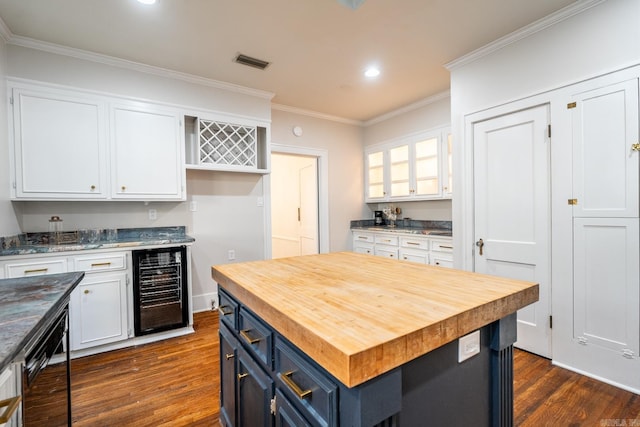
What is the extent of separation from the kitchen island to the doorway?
3400 millimetres

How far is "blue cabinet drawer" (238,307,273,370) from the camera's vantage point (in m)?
1.03

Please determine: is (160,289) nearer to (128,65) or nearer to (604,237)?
(128,65)

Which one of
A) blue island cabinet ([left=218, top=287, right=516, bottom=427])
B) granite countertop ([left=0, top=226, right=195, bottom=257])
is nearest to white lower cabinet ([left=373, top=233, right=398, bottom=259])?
granite countertop ([left=0, top=226, right=195, bottom=257])

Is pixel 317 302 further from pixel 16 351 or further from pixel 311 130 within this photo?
pixel 311 130

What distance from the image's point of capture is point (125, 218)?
316cm

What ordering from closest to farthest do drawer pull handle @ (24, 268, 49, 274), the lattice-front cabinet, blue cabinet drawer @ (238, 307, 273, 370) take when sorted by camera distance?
1. blue cabinet drawer @ (238, 307, 273, 370)
2. drawer pull handle @ (24, 268, 49, 274)
3. the lattice-front cabinet

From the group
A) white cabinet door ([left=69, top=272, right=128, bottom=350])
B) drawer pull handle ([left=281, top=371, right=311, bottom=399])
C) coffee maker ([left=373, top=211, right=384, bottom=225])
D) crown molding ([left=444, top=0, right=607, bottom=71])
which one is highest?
crown molding ([left=444, top=0, right=607, bottom=71])

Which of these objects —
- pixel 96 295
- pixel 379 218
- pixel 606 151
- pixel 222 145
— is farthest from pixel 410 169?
pixel 96 295

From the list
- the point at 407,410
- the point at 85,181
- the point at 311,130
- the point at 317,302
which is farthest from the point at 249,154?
the point at 407,410

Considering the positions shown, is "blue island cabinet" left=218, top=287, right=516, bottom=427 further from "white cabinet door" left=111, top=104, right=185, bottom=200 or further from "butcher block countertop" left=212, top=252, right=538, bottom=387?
"white cabinet door" left=111, top=104, right=185, bottom=200

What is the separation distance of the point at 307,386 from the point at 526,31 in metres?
3.05

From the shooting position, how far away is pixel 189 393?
2.03 metres

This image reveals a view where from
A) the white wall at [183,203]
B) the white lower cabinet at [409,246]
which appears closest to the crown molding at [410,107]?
the white lower cabinet at [409,246]

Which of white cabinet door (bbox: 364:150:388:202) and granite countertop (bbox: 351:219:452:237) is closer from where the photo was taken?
granite countertop (bbox: 351:219:452:237)
